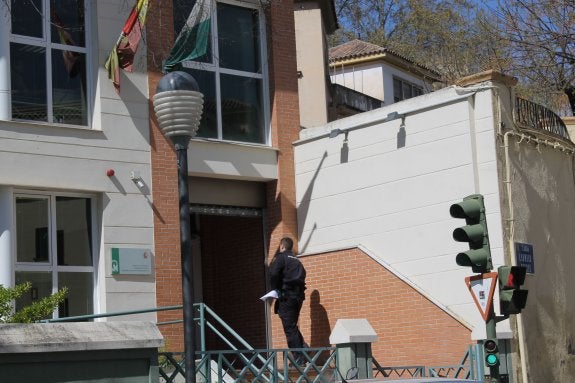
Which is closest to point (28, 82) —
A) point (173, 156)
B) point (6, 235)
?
point (6, 235)

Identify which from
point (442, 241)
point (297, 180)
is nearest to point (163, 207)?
point (297, 180)

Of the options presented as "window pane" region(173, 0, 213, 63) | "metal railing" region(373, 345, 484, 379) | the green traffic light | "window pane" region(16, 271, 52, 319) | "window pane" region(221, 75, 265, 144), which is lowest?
"metal railing" region(373, 345, 484, 379)

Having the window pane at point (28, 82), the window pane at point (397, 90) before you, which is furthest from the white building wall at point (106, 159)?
the window pane at point (397, 90)

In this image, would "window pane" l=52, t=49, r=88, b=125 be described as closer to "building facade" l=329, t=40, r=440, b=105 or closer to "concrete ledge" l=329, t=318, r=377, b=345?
"concrete ledge" l=329, t=318, r=377, b=345

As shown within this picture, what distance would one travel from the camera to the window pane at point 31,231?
16.1 metres

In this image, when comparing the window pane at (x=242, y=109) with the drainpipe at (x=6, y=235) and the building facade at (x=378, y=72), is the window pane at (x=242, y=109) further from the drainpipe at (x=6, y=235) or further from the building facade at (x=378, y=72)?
the building facade at (x=378, y=72)

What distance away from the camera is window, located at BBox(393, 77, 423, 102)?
33969 mm

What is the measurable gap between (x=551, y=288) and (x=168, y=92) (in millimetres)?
9036

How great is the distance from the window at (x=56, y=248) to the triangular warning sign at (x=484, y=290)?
6.36m

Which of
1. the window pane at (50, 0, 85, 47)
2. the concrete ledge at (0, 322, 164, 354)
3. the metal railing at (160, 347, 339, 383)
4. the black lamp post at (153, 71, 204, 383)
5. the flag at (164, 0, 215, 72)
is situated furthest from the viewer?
the flag at (164, 0, 215, 72)

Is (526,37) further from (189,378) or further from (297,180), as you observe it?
(189,378)

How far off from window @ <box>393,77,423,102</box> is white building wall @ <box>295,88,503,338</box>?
15.0 m

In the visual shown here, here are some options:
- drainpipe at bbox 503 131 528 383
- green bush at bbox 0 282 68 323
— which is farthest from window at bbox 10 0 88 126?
drainpipe at bbox 503 131 528 383

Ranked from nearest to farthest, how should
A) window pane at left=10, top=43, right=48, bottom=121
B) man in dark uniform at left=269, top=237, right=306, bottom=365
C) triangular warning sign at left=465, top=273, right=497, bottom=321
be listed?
1. triangular warning sign at left=465, top=273, right=497, bottom=321
2. window pane at left=10, top=43, right=48, bottom=121
3. man in dark uniform at left=269, top=237, right=306, bottom=365
